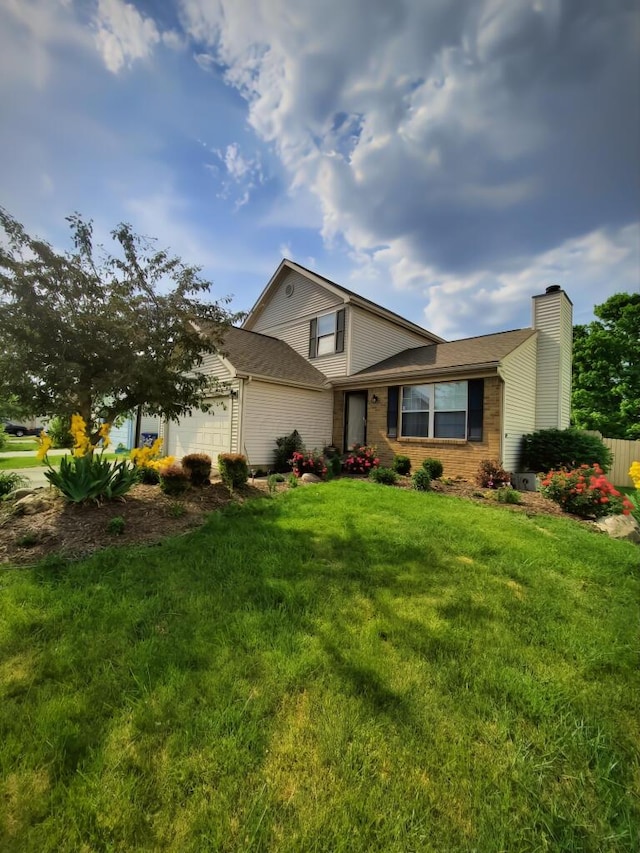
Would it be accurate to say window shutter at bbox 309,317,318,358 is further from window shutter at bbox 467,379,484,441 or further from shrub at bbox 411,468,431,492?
shrub at bbox 411,468,431,492

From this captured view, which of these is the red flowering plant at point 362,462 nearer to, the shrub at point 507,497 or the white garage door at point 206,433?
the shrub at point 507,497

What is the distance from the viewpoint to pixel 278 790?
159cm

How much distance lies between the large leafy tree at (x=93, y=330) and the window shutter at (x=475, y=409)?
23.0 feet

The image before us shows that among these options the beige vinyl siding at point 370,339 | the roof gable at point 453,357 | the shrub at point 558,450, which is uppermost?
the beige vinyl siding at point 370,339

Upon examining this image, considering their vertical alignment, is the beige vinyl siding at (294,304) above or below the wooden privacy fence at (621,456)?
above

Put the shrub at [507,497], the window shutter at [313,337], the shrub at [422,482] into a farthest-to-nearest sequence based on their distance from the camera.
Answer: the window shutter at [313,337] < the shrub at [422,482] < the shrub at [507,497]

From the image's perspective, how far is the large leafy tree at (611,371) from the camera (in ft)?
61.6

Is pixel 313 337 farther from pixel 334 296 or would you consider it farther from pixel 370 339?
pixel 370 339

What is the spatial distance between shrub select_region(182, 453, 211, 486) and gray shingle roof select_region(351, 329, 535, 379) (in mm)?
6690

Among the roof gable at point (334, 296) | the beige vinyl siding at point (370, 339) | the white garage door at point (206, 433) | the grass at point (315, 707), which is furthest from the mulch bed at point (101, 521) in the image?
the roof gable at point (334, 296)

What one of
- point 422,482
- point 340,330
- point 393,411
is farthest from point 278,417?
point 422,482

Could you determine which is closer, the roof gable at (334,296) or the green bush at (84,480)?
the green bush at (84,480)

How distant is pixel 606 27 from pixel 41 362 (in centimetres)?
1001

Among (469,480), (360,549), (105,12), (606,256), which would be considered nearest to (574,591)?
(360,549)
